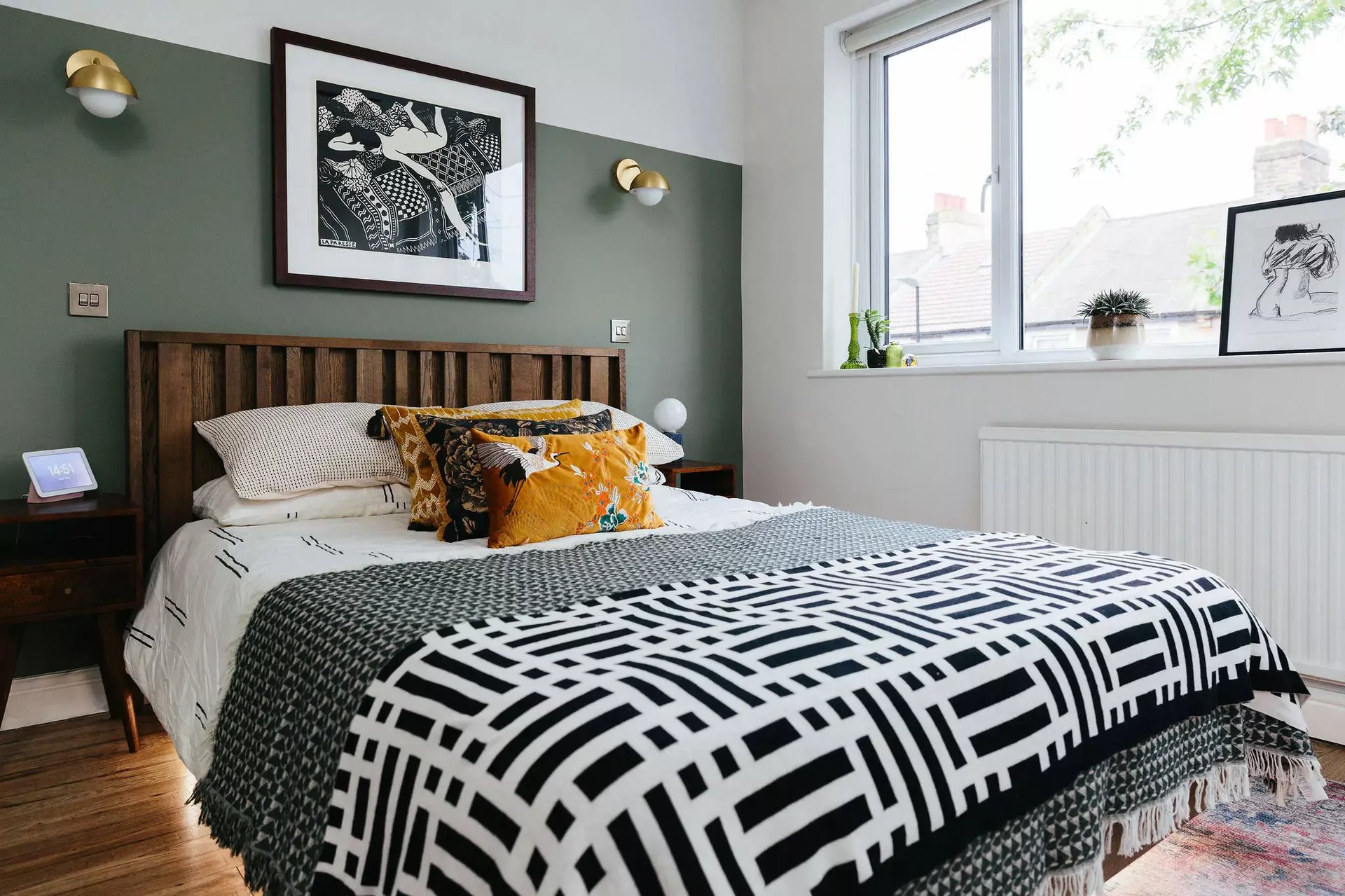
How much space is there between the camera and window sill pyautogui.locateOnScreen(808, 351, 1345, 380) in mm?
2264

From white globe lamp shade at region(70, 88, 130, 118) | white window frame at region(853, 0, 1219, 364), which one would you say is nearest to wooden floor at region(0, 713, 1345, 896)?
white window frame at region(853, 0, 1219, 364)

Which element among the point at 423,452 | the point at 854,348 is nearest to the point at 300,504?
the point at 423,452

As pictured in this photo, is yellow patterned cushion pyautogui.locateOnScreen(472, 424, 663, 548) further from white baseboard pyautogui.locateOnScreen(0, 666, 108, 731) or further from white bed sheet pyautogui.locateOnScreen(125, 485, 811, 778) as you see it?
white baseboard pyautogui.locateOnScreen(0, 666, 108, 731)

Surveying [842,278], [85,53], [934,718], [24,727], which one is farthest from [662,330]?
[934,718]

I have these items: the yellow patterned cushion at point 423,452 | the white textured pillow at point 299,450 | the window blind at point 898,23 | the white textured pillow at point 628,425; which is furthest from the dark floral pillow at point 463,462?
the window blind at point 898,23

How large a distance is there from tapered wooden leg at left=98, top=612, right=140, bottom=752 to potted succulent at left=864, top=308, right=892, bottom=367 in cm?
260

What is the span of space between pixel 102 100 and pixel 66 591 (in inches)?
49.3

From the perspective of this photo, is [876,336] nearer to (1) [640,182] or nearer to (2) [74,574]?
(1) [640,182]

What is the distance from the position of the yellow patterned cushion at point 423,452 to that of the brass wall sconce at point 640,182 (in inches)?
47.1

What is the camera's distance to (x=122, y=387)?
2434 mm

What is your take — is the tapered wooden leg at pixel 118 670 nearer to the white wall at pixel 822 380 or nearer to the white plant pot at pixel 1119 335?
the white wall at pixel 822 380

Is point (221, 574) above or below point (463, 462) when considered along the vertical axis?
below

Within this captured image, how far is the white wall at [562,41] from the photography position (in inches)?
99.4

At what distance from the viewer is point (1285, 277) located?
2.37 metres
